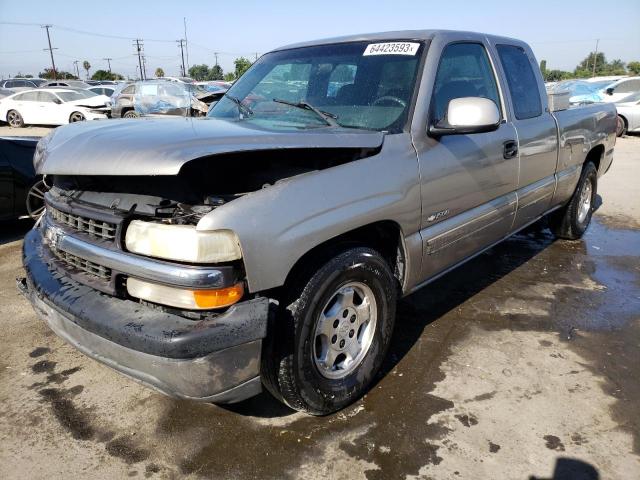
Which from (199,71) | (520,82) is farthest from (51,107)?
(199,71)

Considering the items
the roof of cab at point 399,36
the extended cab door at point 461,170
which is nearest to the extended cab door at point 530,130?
the extended cab door at point 461,170

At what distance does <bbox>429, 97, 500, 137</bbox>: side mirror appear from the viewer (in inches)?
105

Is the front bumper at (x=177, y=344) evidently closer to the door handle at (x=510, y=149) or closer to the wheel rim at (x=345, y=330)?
the wheel rim at (x=345, y=330)

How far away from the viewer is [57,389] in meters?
2.82

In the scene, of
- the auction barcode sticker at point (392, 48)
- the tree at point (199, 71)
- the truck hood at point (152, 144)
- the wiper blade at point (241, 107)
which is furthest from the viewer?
the tree at point (199, 71)

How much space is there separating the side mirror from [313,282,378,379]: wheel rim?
1.01 meters

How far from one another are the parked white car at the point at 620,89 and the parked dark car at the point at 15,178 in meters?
16.1

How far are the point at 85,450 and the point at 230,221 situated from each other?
4.45 ft

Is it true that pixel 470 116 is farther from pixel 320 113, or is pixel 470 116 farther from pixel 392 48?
pixel 320 113

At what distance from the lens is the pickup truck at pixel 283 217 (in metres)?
1.96

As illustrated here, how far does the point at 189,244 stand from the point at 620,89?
1797cm

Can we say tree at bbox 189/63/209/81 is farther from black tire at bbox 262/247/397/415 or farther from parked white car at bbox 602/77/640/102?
black tire at bbox 262/247/397/415

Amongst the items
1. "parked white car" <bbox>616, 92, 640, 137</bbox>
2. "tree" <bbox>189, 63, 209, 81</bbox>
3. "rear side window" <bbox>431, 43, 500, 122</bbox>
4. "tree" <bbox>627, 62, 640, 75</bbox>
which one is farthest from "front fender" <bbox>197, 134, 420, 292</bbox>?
"tree" <bbox>189, 63, 209, 81</bbox>

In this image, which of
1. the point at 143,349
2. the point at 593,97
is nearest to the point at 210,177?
the point at 143,349
